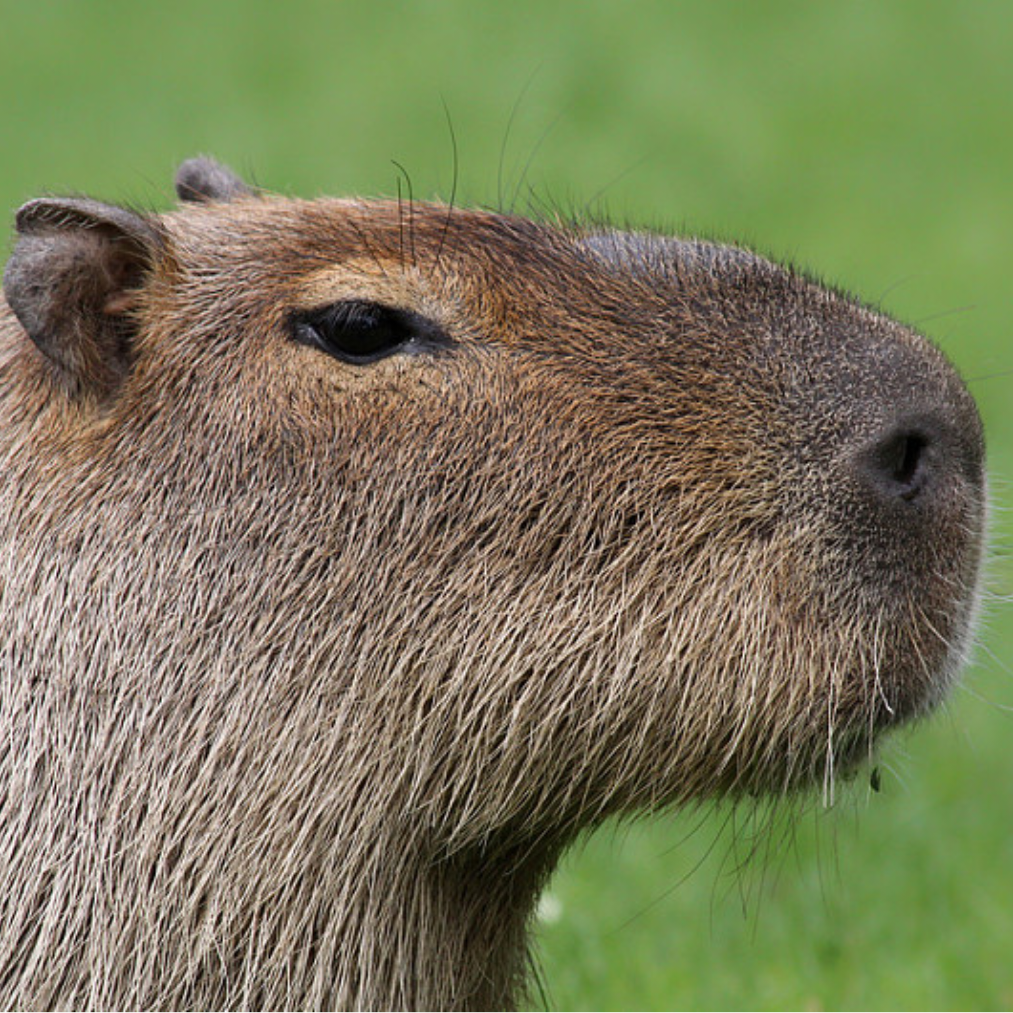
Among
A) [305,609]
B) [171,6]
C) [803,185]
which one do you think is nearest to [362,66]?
[171,6]

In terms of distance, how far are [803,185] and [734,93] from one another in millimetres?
1657

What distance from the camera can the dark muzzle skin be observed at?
3.08 m

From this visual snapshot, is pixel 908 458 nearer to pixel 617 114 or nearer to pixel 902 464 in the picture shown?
pixel 902 464

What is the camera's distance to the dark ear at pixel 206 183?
4016 millimetres

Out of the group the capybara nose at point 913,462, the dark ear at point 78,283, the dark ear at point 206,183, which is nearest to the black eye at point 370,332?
the dark ear at point 78,283

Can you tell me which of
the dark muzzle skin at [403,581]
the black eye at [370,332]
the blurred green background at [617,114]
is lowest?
the blurred green background at [617,114]

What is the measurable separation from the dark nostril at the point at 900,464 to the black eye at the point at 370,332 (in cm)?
78

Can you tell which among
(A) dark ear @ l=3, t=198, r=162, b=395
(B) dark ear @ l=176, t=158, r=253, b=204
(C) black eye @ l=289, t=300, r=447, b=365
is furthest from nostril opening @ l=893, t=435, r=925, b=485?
(B) dark ear @ l=176, t=158, r=253, b=204

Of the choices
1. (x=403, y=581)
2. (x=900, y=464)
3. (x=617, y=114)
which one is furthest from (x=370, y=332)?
(x=617, y=114)

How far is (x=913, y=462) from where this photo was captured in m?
3.13

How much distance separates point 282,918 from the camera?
3.20m

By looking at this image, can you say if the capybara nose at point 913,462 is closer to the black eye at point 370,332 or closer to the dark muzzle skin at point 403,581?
the dark muzzle skin at point 403,581

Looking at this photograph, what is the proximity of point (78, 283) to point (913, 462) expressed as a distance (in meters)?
1.51

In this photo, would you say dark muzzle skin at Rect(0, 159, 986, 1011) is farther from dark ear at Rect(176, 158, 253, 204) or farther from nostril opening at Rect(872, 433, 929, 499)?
dark ear at Rect(176, 158, 253, 204)
